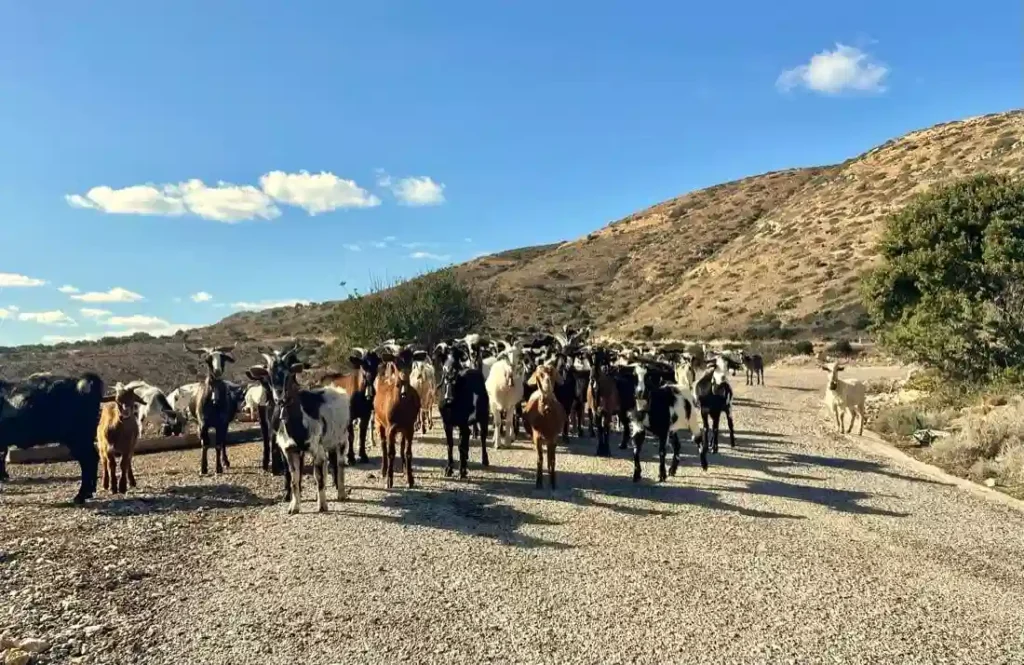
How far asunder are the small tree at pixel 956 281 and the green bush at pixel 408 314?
16.9m

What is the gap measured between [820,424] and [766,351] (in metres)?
25.5

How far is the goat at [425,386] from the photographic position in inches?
669

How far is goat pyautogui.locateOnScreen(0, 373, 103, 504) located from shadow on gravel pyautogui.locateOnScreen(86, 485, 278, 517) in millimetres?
588

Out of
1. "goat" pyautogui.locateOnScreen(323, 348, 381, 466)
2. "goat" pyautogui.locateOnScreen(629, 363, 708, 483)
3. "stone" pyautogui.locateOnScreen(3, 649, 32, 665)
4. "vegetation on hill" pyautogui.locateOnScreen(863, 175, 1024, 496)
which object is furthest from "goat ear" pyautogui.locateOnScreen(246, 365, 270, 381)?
"vegetation on hill" pyautogui.locateOnScreen(863, 175, 1024, 496)

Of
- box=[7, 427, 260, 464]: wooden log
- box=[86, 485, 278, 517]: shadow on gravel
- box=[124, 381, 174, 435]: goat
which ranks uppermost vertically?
box=[124, 381, 174, 435]: goat

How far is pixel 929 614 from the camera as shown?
675 cm

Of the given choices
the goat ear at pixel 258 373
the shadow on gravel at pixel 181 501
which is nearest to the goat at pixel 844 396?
the goat ear at pixel 258 373

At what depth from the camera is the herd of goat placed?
1047 centimetres

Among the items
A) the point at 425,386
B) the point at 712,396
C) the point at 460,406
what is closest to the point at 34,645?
the point at 460,406

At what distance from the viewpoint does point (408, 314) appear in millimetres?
30438

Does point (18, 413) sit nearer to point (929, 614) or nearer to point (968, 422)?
point (929, 614)

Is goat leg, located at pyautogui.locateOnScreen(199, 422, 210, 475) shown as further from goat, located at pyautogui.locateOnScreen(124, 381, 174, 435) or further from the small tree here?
the small tree

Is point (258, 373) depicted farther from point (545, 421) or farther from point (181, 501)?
point (545, 421)

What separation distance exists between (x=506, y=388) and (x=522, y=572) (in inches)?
302
